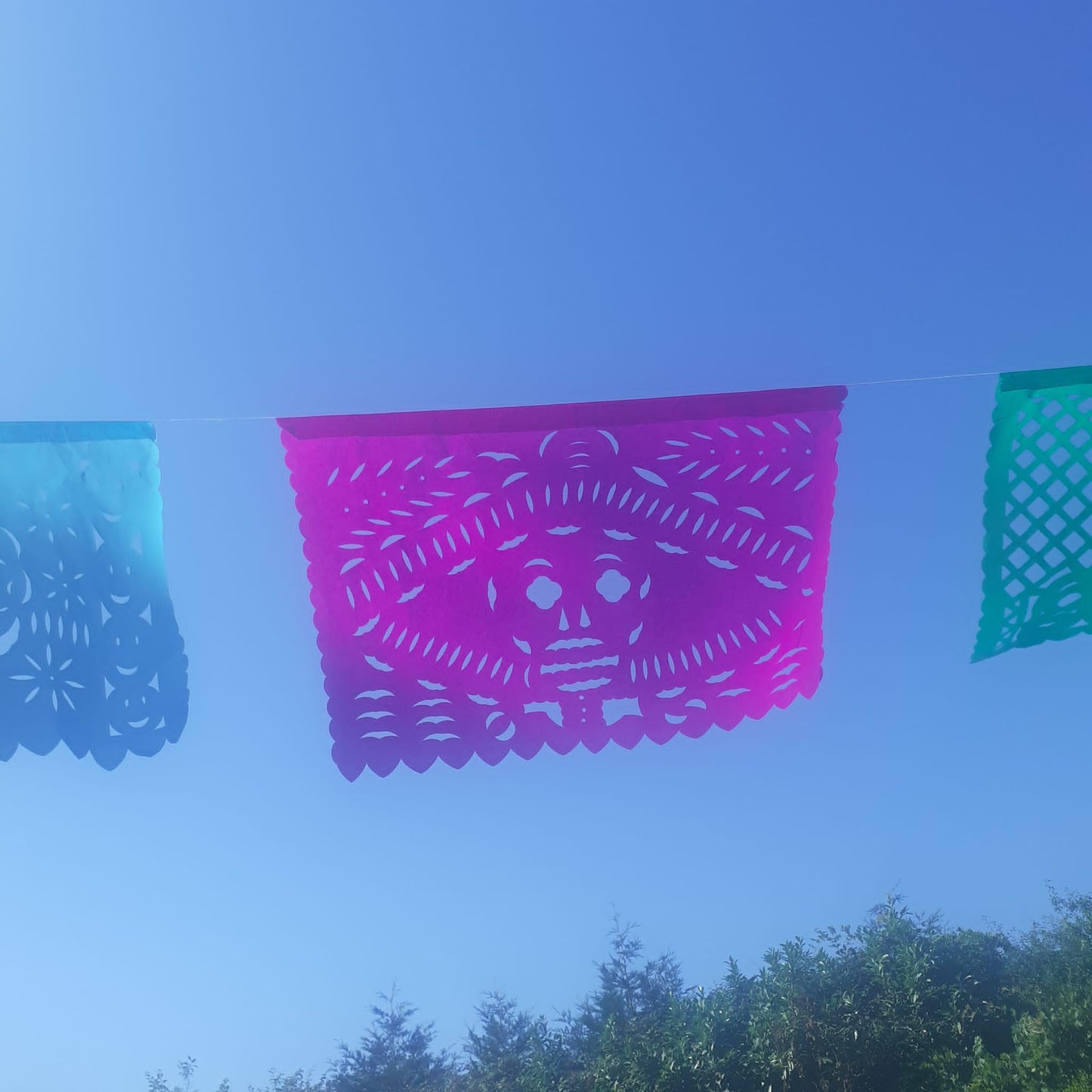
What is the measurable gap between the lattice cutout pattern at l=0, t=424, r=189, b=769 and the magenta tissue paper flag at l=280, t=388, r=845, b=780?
1.92 ft

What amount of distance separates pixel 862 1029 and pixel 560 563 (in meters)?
11.4

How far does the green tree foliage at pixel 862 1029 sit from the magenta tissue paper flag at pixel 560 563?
8628 mm

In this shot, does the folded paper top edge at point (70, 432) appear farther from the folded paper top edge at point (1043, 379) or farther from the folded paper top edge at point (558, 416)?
the folded paper top edge at point (1043, 379)

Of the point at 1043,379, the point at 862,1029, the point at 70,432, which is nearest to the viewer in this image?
the point at 70,432

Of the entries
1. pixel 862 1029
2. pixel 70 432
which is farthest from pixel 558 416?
pixel 862 1029

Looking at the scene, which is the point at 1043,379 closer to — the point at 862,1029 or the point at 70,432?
the point at 70,432

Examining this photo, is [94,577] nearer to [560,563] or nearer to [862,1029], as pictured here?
[560,563]

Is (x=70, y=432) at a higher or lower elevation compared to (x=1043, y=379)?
higher

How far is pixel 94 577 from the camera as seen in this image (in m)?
3.47

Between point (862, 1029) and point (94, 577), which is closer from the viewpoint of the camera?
point (94, 577)

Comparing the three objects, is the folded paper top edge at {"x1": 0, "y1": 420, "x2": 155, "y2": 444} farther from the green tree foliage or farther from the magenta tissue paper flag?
the green tree foliage

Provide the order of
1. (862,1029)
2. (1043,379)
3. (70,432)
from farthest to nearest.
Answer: (862,1029)
(1043,379)
(70,432)

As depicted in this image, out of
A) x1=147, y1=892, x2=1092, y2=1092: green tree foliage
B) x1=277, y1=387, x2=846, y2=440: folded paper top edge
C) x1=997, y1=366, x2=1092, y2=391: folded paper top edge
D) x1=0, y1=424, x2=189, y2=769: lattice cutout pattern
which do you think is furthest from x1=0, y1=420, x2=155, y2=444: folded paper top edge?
x1=147, y1=892, x2=1092, y2=1092: green tree foliage

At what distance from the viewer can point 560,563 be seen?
360 centimetres
